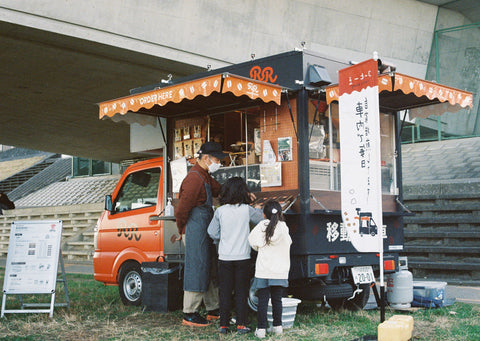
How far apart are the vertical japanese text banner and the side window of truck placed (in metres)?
3.58

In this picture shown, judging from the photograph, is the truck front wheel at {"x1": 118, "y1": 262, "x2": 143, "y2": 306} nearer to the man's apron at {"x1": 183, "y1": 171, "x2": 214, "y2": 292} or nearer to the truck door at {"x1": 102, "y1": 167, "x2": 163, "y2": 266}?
the truck door at {"x1": 102, "y1": 167, "x2": 163, "y2": 266}

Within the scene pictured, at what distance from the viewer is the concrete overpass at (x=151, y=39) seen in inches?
476

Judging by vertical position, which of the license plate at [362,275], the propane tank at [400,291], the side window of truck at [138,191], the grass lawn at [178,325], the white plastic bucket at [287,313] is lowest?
the grass lawn at [178,325]

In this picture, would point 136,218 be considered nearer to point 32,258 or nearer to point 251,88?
point 32,258

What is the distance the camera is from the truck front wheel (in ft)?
27.8

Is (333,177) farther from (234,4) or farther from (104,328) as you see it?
(234,4)

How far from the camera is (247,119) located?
25.1ft

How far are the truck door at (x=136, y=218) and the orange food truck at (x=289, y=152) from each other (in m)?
0.02

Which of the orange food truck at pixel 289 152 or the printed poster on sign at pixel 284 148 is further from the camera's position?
the printed poster on sign at pixel 284 148

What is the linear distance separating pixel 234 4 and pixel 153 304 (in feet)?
28.3

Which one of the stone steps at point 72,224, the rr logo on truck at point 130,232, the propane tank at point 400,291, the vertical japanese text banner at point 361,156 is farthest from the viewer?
the stone steps at point 72,224

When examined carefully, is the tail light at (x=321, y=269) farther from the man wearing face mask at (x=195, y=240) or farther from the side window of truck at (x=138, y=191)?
the side window of truck at (x=138, y=191)

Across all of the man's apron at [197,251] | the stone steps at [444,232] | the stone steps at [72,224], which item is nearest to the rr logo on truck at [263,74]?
the man's apron at [197,251]

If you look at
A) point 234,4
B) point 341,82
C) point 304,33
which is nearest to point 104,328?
point 341,82
